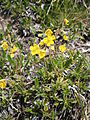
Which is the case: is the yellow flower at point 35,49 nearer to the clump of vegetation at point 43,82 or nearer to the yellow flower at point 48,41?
the clump of vegetation at point 43,82

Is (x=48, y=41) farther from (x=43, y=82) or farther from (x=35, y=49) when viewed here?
(x=43, y=82)

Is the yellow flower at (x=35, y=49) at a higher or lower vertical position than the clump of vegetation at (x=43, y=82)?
higher

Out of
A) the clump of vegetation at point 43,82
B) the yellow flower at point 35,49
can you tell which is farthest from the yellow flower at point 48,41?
the yellow flower at point 35,49

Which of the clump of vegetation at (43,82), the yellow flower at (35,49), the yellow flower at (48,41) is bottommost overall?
the clump of vegetation at (43,82)

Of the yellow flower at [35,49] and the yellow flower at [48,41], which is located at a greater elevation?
the yellow flower at [48,41]

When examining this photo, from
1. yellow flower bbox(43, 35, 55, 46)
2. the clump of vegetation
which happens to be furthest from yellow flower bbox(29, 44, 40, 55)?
yellow flower bbox(43, 35, 55, 46)

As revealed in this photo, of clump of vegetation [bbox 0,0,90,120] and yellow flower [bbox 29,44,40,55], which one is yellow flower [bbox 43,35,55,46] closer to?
clump of vegetation [bbox 0,0,90,120]

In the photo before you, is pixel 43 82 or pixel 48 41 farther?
pixel 43 82

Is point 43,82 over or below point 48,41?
below

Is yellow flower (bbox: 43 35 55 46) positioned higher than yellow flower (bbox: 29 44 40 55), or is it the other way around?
yellow flower (bbox: 43 35 55 46)

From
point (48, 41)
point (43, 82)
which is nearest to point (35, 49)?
point (48, 41)

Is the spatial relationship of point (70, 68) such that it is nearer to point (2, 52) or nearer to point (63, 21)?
point (63, 21)

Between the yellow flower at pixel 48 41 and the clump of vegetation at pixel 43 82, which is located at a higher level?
the yellow flower at pixel 48 41
